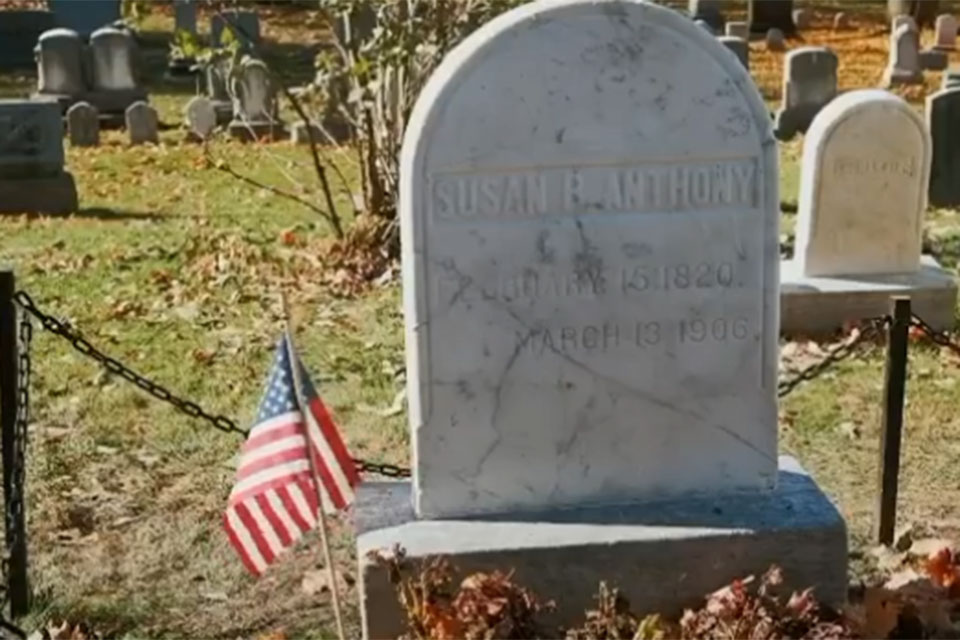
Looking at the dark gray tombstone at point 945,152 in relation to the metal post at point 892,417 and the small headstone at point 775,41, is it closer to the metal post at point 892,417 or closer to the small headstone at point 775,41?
the metal post at point 892,417

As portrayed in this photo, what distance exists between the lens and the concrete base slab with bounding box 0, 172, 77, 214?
43.7 ft

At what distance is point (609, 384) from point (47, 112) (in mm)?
9756

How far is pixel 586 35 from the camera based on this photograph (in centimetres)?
441

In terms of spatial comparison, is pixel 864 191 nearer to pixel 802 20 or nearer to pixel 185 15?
pixel 185 15

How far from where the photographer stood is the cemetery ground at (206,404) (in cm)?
549

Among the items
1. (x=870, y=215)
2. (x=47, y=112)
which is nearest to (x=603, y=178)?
(x=870, y=215)

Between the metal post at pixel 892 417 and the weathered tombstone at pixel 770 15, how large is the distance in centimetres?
2294

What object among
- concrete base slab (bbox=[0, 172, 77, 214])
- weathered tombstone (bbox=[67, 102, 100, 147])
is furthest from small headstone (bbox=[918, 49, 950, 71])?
concrete base slab (bbox=[0, 172, 77, 214])

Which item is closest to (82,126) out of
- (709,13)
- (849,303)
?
(849,303)

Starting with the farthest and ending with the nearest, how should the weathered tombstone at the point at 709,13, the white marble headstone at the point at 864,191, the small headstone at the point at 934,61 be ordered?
the weathered tombstone at the point at 709,13 → the small headstone at the point at 934,61 → the white marble headstone at the point at 864,191

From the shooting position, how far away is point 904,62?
21.9m

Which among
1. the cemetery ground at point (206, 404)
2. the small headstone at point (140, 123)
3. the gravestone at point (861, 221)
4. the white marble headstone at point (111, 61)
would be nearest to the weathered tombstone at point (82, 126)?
the small headstone at point (140, 123)

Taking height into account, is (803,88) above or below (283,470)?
below

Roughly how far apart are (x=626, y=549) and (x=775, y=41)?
23.0m
